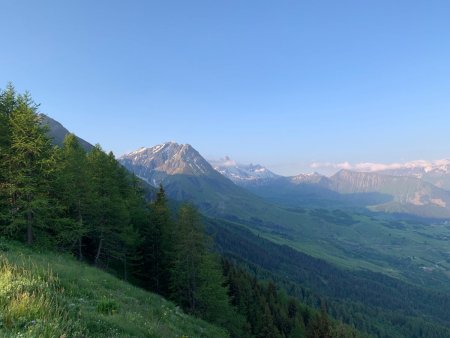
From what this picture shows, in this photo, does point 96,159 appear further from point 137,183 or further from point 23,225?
point 137,183

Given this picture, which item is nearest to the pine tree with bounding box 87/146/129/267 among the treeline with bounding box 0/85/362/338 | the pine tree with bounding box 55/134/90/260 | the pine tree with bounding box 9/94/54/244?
the treeline with bounding box 0/85/362/338

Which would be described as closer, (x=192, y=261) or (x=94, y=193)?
(x=94, y=193)

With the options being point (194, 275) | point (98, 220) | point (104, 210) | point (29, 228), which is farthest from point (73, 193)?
point (194, 275)

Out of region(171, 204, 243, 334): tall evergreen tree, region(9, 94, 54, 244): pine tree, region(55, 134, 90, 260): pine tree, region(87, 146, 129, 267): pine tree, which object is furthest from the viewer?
region(171, 204, 243, 334): tall evergreen tree

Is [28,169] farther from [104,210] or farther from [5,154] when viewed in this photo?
[104,210]

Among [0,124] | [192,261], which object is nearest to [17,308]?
[0,124]

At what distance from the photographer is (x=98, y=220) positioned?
39031 millimetres

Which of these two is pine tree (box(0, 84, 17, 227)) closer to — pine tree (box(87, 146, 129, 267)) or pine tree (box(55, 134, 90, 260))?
pine tree (box(55, 134, 90, 260))

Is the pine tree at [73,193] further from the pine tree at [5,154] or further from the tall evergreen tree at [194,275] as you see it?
the tall evergreen tree at [194,275]

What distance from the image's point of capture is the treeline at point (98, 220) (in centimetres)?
2950

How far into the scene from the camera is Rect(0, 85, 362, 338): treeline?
29.5m

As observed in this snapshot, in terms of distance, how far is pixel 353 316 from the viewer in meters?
175

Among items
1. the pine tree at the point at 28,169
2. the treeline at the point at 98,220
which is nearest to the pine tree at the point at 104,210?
the treeline at the point at 98,220

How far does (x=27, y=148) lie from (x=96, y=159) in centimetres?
1132
